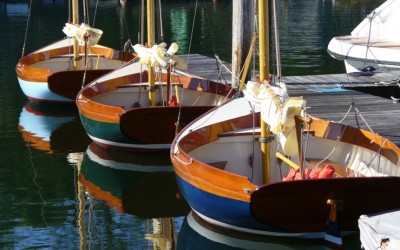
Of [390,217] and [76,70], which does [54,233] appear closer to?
[390,217]

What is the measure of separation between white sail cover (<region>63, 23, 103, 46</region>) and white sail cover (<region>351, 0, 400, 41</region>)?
681 centimetres

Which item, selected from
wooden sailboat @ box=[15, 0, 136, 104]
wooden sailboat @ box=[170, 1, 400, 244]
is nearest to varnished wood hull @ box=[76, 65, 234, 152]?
wooden sailboat @ box=[170, 1, 400, 244]

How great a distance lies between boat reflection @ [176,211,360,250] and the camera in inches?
503

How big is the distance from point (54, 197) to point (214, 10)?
4881 centimetres

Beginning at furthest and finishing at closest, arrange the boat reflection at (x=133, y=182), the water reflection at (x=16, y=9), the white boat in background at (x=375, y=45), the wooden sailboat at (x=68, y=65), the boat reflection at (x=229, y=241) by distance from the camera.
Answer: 1. the water reflection at (x=16, y=9)
2. the wooden sailboat at (x=68, y=65)
3. the white boat in background at (x=375, y=45)
4. the boat reflection at (x=133, y=182)
5. the boat reflection at (x=229, y=241)

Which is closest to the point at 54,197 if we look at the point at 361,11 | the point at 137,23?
the point at 137,23

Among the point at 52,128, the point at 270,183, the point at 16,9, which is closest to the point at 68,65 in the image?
the point at 52,128

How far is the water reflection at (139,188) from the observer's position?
14570mm

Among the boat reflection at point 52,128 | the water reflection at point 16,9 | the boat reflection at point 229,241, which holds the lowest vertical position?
the water reflection at point 16,9

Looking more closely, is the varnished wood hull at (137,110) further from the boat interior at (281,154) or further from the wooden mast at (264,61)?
the wooden mast at (264,61)

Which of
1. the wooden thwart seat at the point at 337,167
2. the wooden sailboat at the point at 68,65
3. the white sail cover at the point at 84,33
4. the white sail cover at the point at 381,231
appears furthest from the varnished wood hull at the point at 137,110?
the white sail cover at the point at 381,231

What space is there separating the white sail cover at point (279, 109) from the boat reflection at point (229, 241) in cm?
121

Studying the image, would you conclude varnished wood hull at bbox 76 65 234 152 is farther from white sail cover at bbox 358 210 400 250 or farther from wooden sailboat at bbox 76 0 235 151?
white sail cover at bbox 358 210 400 250

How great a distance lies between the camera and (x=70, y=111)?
23.8 metres
